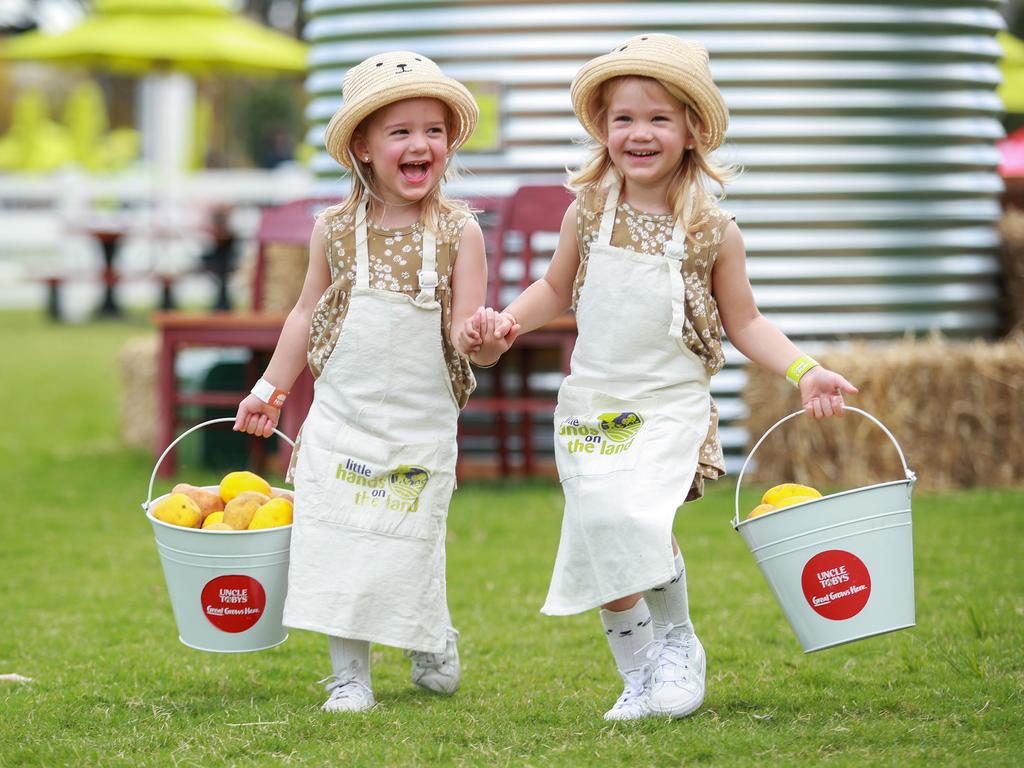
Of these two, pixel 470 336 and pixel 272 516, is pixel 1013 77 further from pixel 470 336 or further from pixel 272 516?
pixel 272 516

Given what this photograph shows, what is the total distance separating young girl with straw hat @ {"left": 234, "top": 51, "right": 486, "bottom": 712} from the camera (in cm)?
387

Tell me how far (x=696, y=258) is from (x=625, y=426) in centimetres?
45

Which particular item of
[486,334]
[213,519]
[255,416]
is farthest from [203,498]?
[486,334]

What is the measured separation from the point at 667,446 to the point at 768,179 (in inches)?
169

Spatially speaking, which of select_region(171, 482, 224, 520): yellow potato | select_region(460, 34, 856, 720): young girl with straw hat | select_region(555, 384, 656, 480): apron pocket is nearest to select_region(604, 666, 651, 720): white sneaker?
select_region(460, 34, 856, 720): young girl with straw hat

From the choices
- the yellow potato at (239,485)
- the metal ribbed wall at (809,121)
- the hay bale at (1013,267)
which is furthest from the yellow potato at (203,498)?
the hay bale at (1013,267)

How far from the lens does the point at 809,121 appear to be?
7730 mm

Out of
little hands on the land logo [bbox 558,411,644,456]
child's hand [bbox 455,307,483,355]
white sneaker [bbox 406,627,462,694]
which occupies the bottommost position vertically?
white sneaker [bbox 406,627,462,694]

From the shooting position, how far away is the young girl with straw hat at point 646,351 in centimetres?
369

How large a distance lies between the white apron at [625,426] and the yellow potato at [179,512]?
908 mm

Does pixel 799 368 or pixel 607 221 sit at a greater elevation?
pixel 607 221

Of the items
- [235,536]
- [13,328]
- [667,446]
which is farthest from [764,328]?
[13,328]

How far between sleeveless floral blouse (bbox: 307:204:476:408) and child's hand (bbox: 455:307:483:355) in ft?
0.48

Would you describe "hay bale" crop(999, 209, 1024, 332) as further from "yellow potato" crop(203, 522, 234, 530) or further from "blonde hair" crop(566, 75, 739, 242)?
"yellow potato" crop(203, 522, 234, 530)
